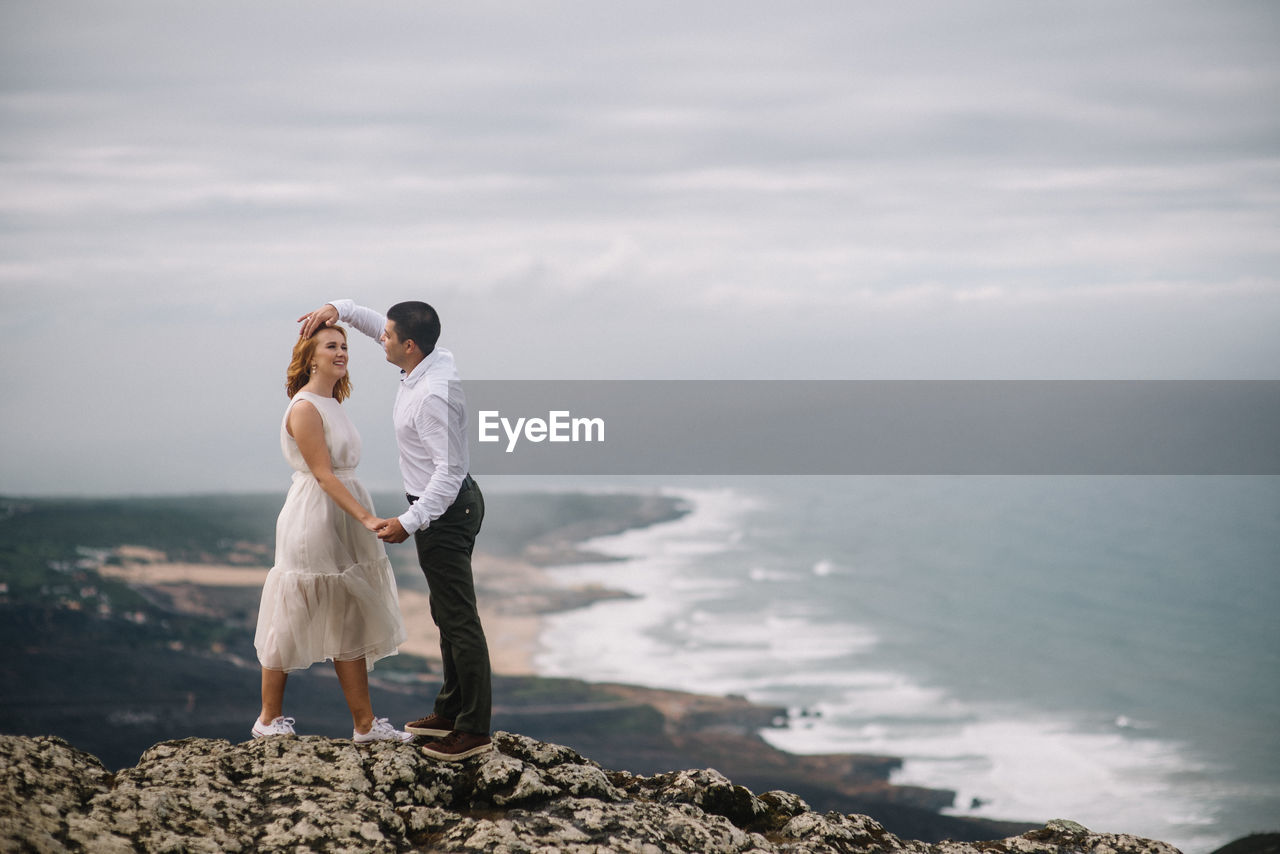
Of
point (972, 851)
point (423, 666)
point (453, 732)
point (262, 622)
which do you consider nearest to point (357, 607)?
point (262, 622)

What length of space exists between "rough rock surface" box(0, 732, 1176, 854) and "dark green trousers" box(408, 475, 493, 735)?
1.43ft

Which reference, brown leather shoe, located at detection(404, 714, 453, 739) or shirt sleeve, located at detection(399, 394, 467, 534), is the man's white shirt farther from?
brown leather shoe, located at detection(404, 714, 453, 739)

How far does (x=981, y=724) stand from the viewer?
90938mm

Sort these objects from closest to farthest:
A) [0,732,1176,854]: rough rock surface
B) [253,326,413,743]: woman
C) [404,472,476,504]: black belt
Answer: [0,732,1176,854]: rough rock surface → [404,472,476,504]: black belt → [253,326,413,743]: woman

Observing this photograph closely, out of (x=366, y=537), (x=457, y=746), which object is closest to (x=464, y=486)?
(x=366, y=537)

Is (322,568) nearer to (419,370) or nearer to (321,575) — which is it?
(321,575)

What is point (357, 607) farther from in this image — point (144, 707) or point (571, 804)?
point (144, 707)

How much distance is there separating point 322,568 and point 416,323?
2.05 meters

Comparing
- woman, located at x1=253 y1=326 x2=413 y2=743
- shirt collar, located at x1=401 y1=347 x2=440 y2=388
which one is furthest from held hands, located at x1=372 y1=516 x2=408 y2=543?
shirt collar, located at x1=401 y1=347 x2=440 y2=388

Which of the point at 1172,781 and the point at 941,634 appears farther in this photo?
the point at 941,634

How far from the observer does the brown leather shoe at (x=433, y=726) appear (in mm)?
7590

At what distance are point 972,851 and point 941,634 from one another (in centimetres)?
11467

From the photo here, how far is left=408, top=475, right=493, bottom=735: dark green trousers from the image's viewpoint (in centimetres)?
707

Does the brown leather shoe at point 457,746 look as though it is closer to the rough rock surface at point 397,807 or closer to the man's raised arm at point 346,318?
the rough rock surface at point 397,807
